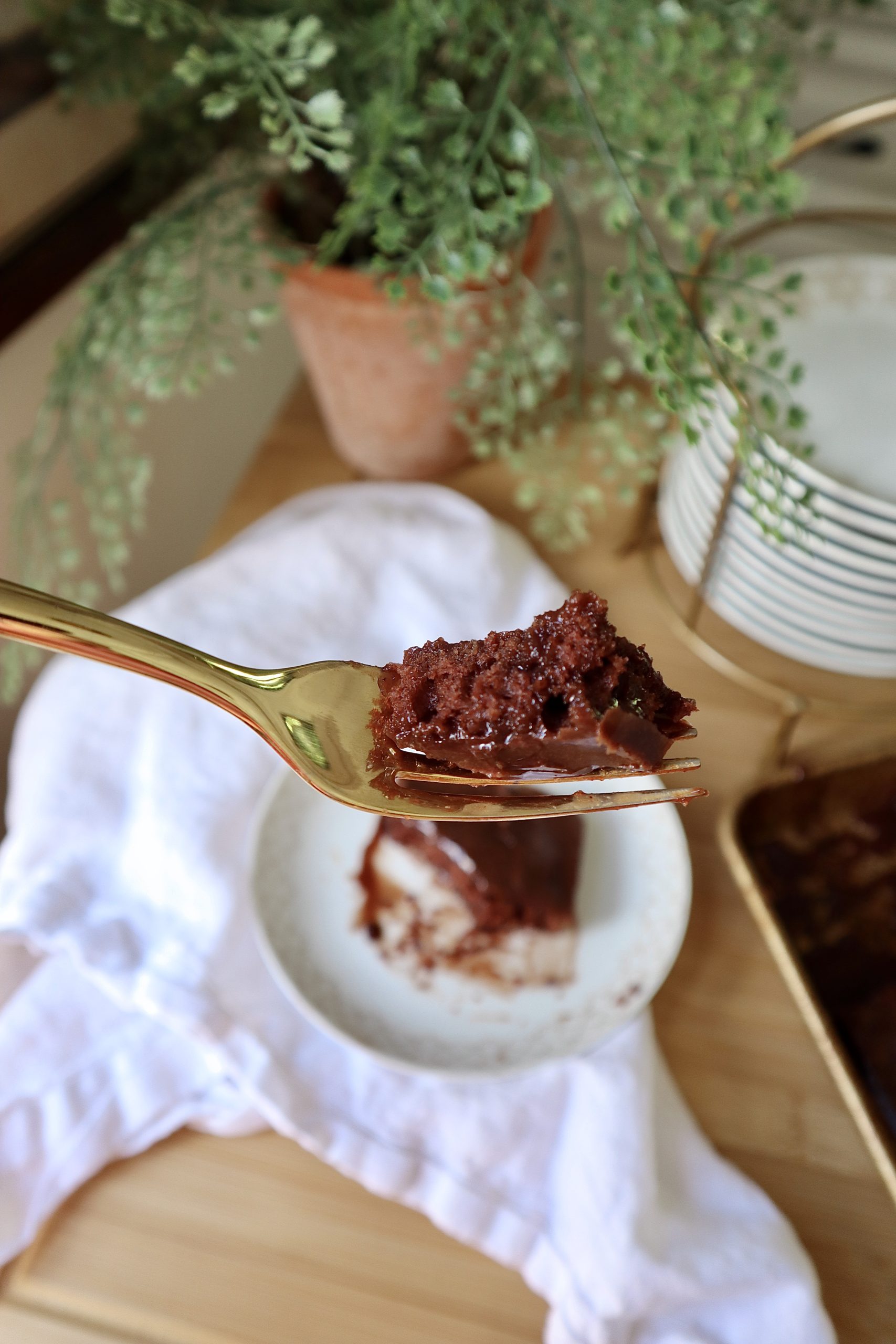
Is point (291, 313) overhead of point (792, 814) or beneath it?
overhead

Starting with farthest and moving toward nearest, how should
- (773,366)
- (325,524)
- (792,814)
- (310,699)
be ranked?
(325,524), (792,814), (773,366), (310,699)

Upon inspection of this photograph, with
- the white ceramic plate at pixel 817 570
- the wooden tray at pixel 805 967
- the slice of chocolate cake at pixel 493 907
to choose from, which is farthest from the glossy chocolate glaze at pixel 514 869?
the white ceramic plate at pixel 817 570

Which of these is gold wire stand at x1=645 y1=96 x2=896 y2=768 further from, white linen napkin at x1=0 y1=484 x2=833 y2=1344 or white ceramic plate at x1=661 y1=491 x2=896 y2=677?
white linen napkin at x1=0 y1=484 x2=833 y2=1344

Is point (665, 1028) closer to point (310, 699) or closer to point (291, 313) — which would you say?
point (310, 699)

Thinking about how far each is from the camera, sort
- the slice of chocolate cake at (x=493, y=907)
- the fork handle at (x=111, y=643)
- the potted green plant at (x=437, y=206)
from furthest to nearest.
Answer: the slice of chocolate cake at (x=493, y=907), the potted green plant at (x=437, y=206), the fork handle at (x=111, y=643)

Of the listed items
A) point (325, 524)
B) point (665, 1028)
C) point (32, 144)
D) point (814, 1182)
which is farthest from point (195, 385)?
point (814, 1182)

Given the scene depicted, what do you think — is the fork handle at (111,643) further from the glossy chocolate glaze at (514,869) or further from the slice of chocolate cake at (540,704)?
the glossy chocolate glaze at (514,869)

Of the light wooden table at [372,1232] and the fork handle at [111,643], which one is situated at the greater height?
the fork handle at [111,643]
